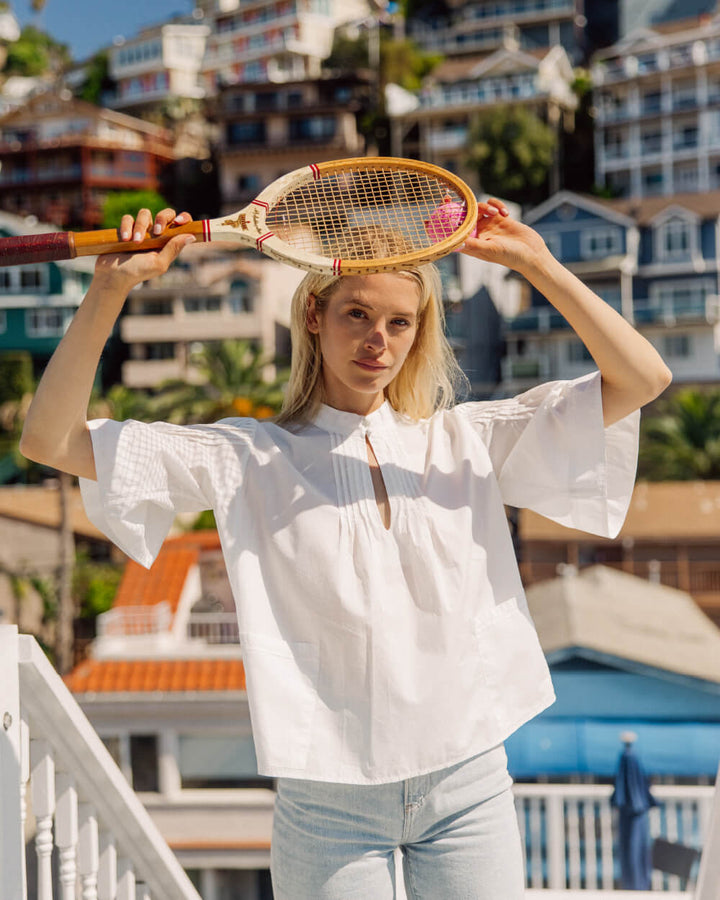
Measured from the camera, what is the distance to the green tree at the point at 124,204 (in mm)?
41719

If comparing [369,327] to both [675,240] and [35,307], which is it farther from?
[675,240]

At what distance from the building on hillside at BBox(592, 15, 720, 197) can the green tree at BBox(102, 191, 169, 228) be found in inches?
730

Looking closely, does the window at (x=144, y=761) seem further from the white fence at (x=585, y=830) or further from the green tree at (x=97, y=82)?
the green tree at (x=97, y=82)

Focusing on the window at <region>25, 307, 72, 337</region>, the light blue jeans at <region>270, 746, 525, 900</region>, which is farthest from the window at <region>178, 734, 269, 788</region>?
the window at <region>25, 307, 72, 337</region>

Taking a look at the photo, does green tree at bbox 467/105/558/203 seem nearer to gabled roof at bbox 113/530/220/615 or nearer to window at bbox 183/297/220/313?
window at bbox 183/297/220/313

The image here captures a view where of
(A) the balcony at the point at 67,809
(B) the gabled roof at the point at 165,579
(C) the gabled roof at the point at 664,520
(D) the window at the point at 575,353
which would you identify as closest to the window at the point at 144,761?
(B) the gabled roof at the point at 165,579

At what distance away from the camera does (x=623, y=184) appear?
41594mm

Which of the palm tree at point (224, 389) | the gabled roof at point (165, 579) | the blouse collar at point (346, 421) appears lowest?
the blouse collar at point (346, 421)

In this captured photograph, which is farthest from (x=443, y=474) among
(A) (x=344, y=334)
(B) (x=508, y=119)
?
(B) (x=508, y=119)

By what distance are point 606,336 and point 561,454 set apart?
0.23 meters

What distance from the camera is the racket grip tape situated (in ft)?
5.12

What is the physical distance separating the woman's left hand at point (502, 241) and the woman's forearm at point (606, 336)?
2cm

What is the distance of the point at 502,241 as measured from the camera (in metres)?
1.66

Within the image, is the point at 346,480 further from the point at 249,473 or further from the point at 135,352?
the point at 135,352
